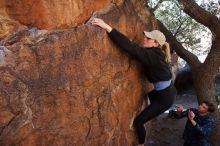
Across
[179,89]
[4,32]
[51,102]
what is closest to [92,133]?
[51,102]

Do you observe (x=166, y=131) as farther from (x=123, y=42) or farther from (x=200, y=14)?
(x=123, y=42)

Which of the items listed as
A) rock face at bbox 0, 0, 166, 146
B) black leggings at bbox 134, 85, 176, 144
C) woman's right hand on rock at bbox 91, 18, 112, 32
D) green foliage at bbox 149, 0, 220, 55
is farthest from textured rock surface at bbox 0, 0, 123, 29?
green foliage at bbox 149, 0, 220, 55

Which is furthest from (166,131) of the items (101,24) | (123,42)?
(101,24)

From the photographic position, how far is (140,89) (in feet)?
21.8

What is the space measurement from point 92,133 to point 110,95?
2.15 feet

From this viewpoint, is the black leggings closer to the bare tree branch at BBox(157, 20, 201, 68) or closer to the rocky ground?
the rocky ground

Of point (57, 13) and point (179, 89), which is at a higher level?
point (57, 13)

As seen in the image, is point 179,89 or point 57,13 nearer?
point 57,13

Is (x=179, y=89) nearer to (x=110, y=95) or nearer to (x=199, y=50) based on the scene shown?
(x=199, y=50)

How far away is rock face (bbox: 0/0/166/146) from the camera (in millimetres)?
4656

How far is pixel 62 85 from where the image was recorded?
499cm

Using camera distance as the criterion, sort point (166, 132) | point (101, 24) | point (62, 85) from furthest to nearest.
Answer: point (166, 132) < point (101, 24) < point (62, 85)

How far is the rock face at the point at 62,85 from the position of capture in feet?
15.3

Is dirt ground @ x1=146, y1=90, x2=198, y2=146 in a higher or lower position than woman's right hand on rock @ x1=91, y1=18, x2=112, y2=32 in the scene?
lower
